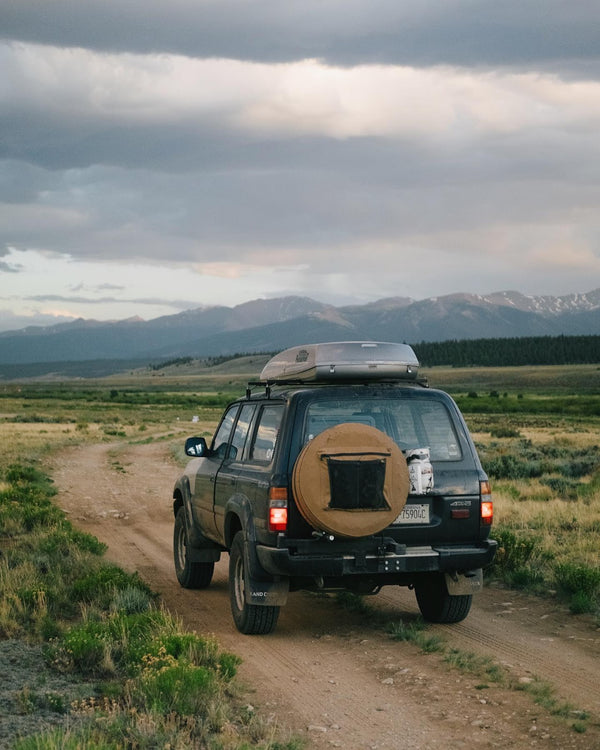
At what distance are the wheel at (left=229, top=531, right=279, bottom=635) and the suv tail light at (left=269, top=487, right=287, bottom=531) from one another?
25.6 inches

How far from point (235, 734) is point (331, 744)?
0.56 meters

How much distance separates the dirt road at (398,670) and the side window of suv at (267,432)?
160cm

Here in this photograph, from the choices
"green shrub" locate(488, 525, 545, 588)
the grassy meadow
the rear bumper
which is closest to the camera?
the grassy meadow

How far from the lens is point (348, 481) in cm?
711

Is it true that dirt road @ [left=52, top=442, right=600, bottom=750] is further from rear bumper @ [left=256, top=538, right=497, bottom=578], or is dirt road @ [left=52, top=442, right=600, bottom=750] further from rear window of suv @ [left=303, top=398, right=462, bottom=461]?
rear window of suv @ [left=303, top=398, right=462, bottom=461]

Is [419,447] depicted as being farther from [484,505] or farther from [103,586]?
[103,586]

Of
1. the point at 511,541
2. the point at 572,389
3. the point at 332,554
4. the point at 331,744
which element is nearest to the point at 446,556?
the point at 332,554

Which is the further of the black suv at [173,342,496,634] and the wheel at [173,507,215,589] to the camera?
the wheel at [173,507,215,589]

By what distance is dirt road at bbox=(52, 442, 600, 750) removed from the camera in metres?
5.59

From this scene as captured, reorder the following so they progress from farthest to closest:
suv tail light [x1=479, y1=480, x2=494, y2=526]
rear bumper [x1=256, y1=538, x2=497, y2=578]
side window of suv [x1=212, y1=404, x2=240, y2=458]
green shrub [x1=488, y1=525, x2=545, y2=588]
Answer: green shrub [x1=488, y1=525, x2=545, y2=588] < side window of suv [x1=212, y1=404, x2=240, y2=458] < suv tail light [x1=479, y1=480, x2=494, y2=526] < rear bumper [x1=256, y1=538, x2=497, y2=578]

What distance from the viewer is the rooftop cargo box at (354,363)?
812 centimetres

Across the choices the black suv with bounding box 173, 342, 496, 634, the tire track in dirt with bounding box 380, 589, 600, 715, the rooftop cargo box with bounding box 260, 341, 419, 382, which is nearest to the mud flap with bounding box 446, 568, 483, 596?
the black suv with bounding box 173, 342, 496, 634

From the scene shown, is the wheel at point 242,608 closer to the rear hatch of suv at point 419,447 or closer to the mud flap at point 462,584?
the rear hatch of suv at point 419,447

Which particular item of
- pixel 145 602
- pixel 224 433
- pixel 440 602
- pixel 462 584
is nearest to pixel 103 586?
pixel 145 602
